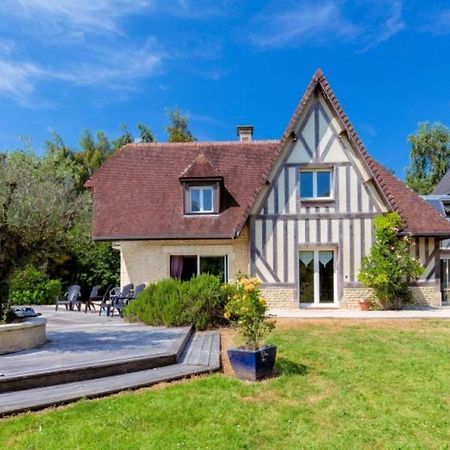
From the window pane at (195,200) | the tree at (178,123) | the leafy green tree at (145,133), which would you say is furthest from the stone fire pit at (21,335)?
the leafy green tree at (145,133)

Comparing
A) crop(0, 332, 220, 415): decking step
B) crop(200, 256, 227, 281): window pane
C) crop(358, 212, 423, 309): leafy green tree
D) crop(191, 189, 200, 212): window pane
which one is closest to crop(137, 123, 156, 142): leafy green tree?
crop(191, 189, 200, 212): window pane

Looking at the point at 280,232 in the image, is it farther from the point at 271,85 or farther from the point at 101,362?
the point at 101,362

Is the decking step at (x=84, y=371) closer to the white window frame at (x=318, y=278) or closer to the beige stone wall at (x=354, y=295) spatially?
the white window frame at (x=318, y=278)

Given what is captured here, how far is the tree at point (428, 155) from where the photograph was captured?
126 feet

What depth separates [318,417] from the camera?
5066mm

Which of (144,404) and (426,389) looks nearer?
(144,404)

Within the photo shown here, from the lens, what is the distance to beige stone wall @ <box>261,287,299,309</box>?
15156 mm

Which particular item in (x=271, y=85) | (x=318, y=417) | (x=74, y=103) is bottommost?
(x=318, y=417)

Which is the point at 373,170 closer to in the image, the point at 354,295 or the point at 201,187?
the point at 354,295

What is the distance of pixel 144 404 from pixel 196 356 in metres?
2.32

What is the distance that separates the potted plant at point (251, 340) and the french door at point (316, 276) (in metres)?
8.85

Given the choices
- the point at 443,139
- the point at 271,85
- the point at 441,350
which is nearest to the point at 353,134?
the point at 271,85

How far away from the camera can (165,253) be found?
16359mm

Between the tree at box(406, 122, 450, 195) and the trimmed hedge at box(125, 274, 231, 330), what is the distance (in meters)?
32.2
